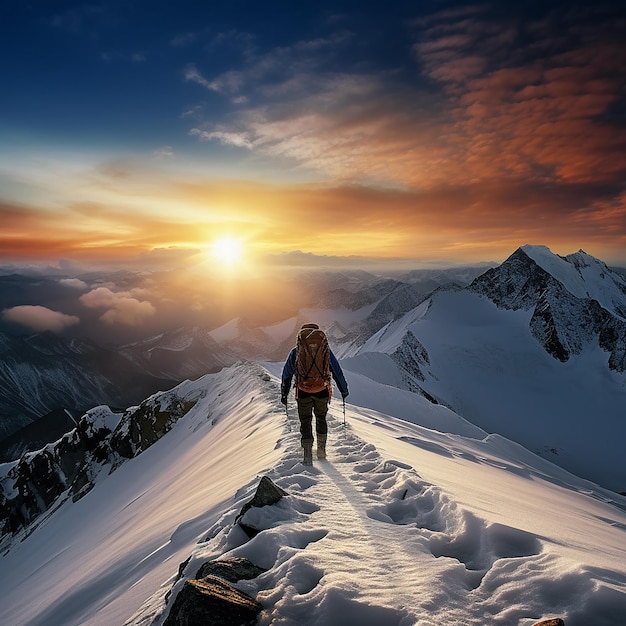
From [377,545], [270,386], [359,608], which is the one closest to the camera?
[359,608]

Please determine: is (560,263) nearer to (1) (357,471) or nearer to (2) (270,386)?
(2) (270,386)

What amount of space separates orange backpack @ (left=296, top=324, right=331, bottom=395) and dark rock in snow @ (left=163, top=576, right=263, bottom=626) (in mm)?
5897

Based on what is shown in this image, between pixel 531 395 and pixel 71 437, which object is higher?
pixel 531 395

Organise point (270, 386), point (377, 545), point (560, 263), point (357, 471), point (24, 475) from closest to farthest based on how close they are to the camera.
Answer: point (377, 545), point (357, 471), point (270, 386), point (24, 475), point (560, 263)

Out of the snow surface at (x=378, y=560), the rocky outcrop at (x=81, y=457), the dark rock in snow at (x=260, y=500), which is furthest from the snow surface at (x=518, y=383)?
the dark rock in snow at (x=260, y=500)

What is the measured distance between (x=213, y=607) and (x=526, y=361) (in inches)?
4558

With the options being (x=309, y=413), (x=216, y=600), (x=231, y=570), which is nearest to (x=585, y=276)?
(x=309, y=413)

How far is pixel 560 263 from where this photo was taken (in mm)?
142250

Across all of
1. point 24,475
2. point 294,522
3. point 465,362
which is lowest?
point 24,475

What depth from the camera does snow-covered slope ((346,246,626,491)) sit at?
262 feet

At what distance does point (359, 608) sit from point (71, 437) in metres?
112

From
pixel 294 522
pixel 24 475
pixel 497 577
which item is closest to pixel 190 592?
pixel 294 522

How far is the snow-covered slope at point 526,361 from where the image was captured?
8000 centimetres

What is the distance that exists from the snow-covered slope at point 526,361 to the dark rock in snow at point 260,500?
174ft
